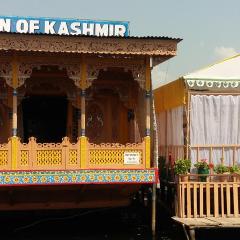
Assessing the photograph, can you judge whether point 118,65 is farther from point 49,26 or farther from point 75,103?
point 49,26

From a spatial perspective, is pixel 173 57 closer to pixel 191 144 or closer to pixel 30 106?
pixel 191 144

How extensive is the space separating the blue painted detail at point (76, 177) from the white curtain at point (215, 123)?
1634 millimetres

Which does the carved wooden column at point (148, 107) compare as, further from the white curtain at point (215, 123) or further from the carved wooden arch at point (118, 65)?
the white curtain at point (215, 123)

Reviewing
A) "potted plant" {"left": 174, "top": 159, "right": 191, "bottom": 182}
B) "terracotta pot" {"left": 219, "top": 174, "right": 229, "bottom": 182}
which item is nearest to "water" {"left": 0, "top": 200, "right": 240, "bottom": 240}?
"terracotta pot" {"left": 219, "top": 174, "right": 229, "bottom": 182}

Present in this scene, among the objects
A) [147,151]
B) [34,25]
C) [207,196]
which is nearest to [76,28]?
[34,25]

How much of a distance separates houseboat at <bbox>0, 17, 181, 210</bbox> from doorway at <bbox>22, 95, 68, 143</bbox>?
2.58ft

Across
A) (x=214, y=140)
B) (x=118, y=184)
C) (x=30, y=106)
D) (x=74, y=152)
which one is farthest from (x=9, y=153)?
(x=214, y=140)

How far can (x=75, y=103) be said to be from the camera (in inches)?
612

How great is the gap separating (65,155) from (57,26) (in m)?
4.70

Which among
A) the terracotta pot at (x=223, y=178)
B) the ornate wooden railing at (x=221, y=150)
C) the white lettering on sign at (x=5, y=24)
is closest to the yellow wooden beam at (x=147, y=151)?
the ornate wooden railing at (x=221, y=150)

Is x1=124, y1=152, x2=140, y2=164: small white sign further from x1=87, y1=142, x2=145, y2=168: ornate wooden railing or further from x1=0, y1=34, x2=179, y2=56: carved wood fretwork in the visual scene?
x1=0, y1=34, x2=179, y2=56: carved wood fretwork

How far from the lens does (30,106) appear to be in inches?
680

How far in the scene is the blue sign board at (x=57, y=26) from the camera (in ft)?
52.3

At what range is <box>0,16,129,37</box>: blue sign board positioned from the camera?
52.3 feet
